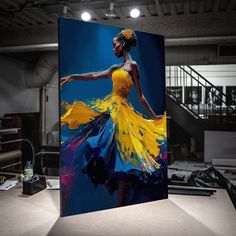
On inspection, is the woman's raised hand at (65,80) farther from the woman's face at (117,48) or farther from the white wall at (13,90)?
the white wall at (13,90)

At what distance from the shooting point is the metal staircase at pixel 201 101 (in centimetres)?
750

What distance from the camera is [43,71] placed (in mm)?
5762

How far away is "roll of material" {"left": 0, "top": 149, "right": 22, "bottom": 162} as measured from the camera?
4922 millimetres

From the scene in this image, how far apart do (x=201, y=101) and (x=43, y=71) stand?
5.21 metres

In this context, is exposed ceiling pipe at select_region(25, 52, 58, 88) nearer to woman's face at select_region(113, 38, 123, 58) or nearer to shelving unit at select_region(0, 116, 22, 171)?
shelving unit at select_region(0, 116, 22, 171)

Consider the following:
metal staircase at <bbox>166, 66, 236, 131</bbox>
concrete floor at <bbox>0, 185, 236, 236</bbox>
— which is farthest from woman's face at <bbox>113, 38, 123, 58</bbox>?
metal staircase at <bbox>166, 66, 236, 131</bbox>

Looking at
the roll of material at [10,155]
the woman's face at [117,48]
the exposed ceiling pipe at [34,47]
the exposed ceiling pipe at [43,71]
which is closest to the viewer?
the woman's face at [117,48]

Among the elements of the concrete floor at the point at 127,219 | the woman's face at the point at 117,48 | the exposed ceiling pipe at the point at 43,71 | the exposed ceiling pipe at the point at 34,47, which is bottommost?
the concrete floor at the point at 127,219

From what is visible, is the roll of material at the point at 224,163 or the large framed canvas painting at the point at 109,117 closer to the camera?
the large framed canvas painting at the point at 109,117

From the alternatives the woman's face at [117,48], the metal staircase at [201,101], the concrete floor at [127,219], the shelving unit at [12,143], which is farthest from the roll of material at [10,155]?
the metal staircase at [201,101]

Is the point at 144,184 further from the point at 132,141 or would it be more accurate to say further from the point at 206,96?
the point at 206,96

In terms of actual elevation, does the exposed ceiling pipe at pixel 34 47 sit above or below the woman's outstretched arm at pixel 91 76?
above

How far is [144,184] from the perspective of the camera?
1841mm

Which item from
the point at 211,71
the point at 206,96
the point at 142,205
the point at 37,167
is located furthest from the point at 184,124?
the point at 142,205
